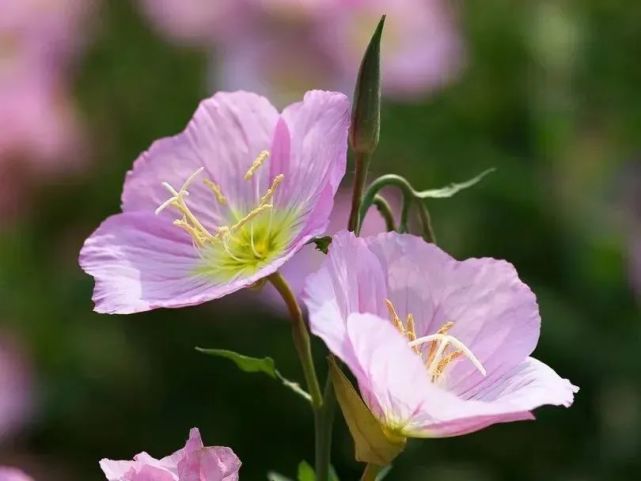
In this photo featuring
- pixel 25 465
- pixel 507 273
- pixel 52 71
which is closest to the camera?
pixel 507 273

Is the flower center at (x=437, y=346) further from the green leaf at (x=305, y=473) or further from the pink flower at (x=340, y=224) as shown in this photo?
the pink flower at (x=340, y=224)

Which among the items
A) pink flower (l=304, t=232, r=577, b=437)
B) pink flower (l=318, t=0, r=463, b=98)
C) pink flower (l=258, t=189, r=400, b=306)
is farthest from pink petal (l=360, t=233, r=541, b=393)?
pink flower (l=318, t=0, r=463, b=98)

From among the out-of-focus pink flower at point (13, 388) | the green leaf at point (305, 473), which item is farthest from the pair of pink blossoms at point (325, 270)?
the out-of-focus pink flower at point (13, 388)

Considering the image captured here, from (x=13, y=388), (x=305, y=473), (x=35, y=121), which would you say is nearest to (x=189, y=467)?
(x=305, y=473)

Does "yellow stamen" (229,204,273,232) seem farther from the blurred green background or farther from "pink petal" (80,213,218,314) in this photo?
the blurred green background

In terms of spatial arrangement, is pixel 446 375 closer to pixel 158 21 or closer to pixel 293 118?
pixel 293 118

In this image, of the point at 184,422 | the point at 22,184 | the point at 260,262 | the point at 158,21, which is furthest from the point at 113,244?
the point at 158,21
